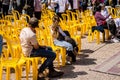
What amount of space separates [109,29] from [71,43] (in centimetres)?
356

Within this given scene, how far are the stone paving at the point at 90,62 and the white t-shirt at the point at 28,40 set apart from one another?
2.37 feet

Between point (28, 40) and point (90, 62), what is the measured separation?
240 centimetres

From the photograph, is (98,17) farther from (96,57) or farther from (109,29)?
(96,57)

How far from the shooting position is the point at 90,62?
936 centimetres

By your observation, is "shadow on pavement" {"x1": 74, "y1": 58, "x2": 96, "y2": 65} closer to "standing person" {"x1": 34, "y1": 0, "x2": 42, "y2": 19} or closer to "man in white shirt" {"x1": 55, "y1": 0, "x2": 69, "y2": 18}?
"standing person" {"x1": 34, "y1": 0, "x2": 42, "y2": 19}

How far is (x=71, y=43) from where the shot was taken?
916 cm

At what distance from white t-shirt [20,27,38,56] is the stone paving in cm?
72

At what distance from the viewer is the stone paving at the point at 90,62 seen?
7961 mm

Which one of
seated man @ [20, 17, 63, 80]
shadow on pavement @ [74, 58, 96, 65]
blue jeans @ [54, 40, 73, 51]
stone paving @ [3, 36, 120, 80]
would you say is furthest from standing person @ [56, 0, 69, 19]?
seated man @ [20, 17, 63, 80]

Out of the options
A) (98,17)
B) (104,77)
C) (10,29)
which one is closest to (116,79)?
(104,77)

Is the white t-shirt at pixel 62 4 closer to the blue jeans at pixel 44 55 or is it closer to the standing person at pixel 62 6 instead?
the standing person at pixel 62 6

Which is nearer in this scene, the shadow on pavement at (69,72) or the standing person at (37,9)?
the shadow on pavement at (69,72)

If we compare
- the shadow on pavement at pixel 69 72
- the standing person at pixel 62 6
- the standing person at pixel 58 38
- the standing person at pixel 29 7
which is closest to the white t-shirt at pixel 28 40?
the shadow on pavement at pixel 69 72

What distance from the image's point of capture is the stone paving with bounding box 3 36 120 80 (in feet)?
26.1
